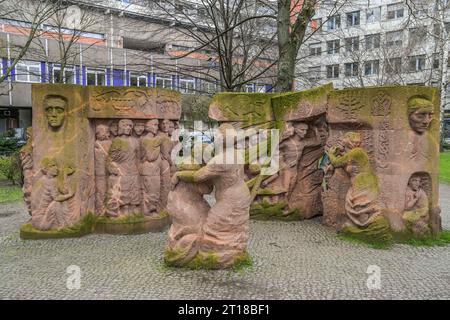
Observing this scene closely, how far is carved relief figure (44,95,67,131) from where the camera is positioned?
23.4 feet

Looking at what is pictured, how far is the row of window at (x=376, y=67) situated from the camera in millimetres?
24022

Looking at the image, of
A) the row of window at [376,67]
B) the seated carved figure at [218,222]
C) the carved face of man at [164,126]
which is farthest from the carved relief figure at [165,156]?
the row of window at [376,67]

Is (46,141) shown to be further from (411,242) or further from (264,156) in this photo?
(411,242)

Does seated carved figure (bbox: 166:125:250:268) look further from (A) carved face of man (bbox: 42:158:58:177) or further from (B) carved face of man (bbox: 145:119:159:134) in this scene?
(A) carved face of man (bbox: 42:158:58:177)

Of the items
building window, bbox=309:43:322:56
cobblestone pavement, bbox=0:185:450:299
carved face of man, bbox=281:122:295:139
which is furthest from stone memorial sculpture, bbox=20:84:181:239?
building window, bbox=309:43:322:56

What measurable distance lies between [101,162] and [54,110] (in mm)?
1232

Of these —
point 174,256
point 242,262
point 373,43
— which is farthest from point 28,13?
point 373,43

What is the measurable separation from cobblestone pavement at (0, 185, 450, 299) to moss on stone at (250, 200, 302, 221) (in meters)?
1.21

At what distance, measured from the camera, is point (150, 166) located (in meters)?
7.85

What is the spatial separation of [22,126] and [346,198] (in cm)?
2802

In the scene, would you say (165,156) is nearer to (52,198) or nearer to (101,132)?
(101,132)

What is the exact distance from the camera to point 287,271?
5.60 m

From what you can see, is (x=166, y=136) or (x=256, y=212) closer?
(x=166, y=136)

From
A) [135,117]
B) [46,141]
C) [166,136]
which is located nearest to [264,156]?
[166,136]
